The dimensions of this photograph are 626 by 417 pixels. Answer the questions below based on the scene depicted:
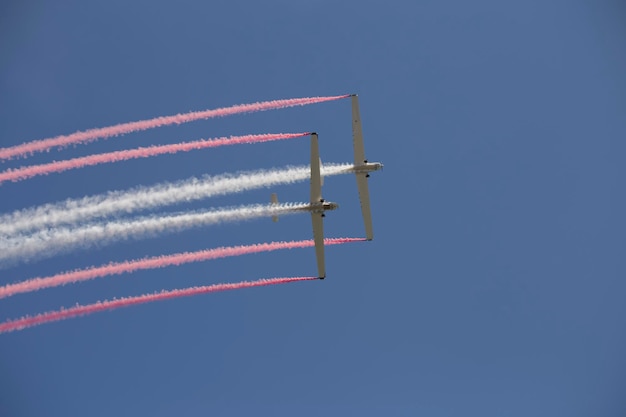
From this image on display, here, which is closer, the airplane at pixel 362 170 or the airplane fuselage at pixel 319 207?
the airplane fuselage at pixel 319 207

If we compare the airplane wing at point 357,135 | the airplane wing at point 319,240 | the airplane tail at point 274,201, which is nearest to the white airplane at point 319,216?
the airplane wing at point 319,240

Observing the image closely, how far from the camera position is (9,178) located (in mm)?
49531

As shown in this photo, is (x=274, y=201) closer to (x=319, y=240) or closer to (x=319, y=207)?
(x=319, y=207)

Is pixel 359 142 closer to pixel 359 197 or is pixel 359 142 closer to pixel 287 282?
pixel 359 197

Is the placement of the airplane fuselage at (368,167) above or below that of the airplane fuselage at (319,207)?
above

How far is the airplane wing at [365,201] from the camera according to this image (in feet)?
214

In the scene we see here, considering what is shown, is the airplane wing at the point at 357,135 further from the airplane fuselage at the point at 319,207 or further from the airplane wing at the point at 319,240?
the airplane wing at the point at 319,240

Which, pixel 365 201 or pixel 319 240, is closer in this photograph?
pixel 319 240

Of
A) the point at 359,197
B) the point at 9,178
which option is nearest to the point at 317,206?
the point at 359,197

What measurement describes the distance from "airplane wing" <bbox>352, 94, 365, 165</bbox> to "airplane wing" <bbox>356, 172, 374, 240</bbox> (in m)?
1.33

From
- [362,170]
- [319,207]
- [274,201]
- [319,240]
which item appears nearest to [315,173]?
[319,207]

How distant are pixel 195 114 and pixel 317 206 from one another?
11401 mm

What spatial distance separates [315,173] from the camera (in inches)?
2264

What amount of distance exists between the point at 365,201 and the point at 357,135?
5.75 m
